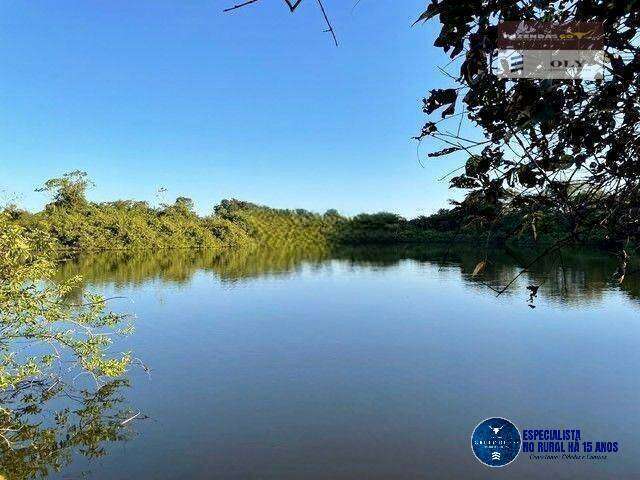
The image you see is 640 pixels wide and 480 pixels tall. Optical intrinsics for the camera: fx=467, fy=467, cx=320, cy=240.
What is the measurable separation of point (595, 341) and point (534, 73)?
13.3 m

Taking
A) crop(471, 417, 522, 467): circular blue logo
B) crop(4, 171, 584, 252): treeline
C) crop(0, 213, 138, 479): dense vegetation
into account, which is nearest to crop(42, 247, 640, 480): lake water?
crop(471, 417, 522, 467): circular blue logo

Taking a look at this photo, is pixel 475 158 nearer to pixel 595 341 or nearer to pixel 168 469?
pixel 168 469

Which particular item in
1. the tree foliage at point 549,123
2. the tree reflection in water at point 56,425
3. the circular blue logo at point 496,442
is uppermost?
the tree foliage at point 549,123

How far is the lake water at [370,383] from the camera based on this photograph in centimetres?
635

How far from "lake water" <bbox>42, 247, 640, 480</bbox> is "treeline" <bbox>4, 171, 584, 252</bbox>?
597cm

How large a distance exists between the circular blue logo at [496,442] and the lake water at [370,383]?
0.58ft

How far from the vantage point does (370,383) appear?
9367 millimetres

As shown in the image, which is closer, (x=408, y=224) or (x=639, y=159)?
(x=639, y=159)

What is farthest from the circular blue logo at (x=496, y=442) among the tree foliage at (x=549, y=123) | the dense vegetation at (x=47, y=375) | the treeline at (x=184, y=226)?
the treeline at (x=184, y=226)

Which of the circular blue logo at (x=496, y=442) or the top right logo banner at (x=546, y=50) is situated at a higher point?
the top right logo banner at (x=546, y=50)

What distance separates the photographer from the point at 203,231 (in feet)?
180

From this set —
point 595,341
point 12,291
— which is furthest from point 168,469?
point 595,341

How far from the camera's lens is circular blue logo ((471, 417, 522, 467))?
6477mm

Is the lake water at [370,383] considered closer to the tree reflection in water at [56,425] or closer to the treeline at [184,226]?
the tree reflection in water at [56,425]
